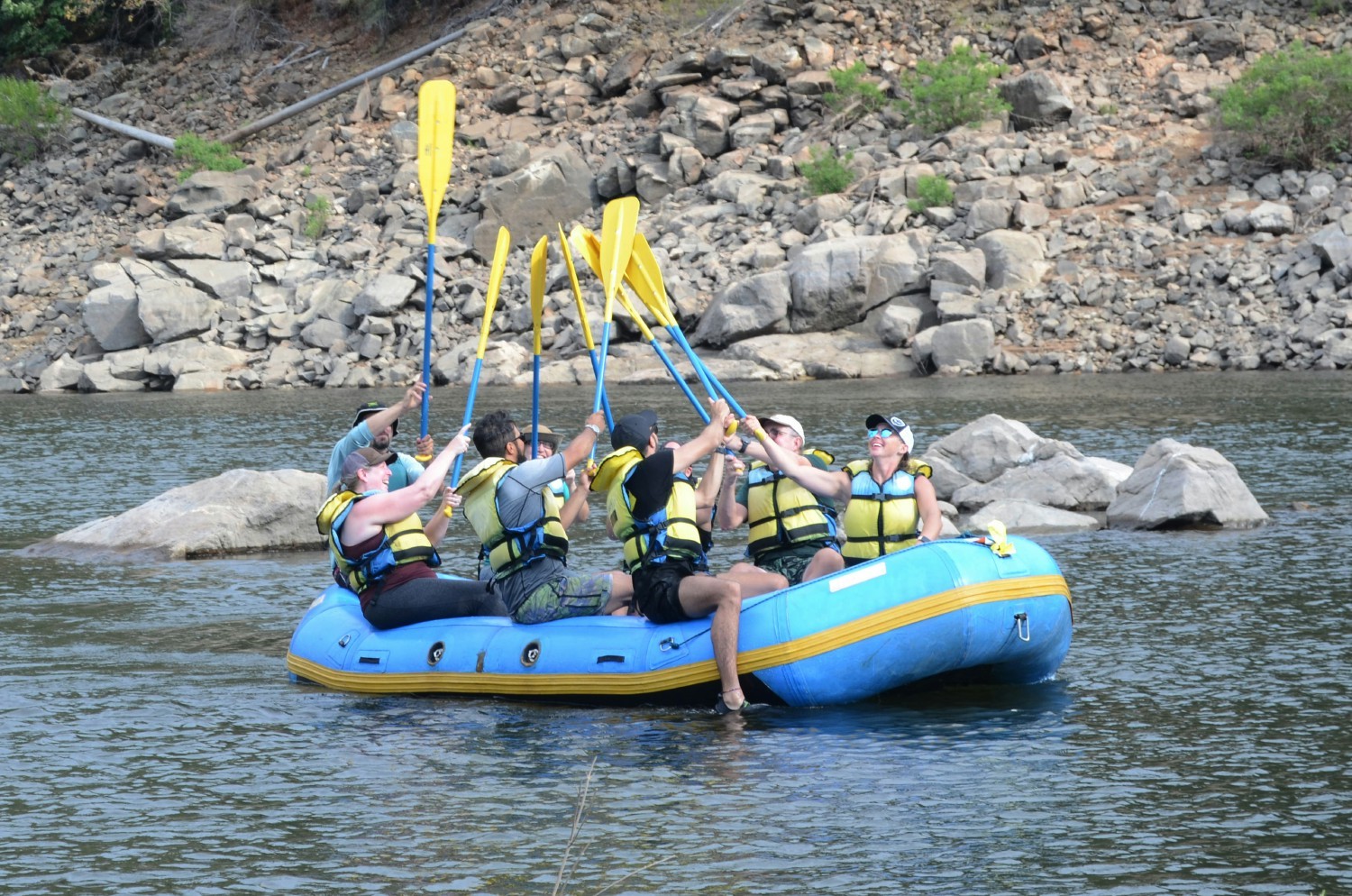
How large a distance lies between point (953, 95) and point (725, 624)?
2617cm

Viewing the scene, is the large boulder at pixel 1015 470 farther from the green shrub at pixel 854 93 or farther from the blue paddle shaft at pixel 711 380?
the green shrub at pixel 854 93

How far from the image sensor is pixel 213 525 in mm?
14398

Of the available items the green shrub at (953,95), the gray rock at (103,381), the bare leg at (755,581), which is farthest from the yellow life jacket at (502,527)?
the green shrub at (953,95)

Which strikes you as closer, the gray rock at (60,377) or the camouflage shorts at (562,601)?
the camouflage shorts at (562,601)

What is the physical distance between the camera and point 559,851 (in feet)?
21.0

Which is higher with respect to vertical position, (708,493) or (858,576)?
(708,493)

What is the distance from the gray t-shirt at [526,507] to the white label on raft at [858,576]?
4.59ft

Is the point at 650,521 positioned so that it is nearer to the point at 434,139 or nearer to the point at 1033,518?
the point at 434,139

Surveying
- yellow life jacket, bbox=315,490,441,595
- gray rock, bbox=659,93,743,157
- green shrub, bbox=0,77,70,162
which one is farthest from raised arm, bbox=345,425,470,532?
green shrub, bbox=0,77,70,162

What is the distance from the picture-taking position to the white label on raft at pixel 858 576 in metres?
8.33

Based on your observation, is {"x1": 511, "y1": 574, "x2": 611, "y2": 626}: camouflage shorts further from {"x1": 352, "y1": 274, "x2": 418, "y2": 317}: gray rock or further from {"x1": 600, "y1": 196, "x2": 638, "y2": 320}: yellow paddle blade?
{"x1": 352, "y1": 274, "x2": 418, "y2": 317}: gray rock

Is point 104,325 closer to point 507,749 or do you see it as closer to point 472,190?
point 472,190

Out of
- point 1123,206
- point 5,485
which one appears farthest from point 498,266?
point 1123,206

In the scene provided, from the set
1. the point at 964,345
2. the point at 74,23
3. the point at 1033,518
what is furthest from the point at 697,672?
the point at 74,23
